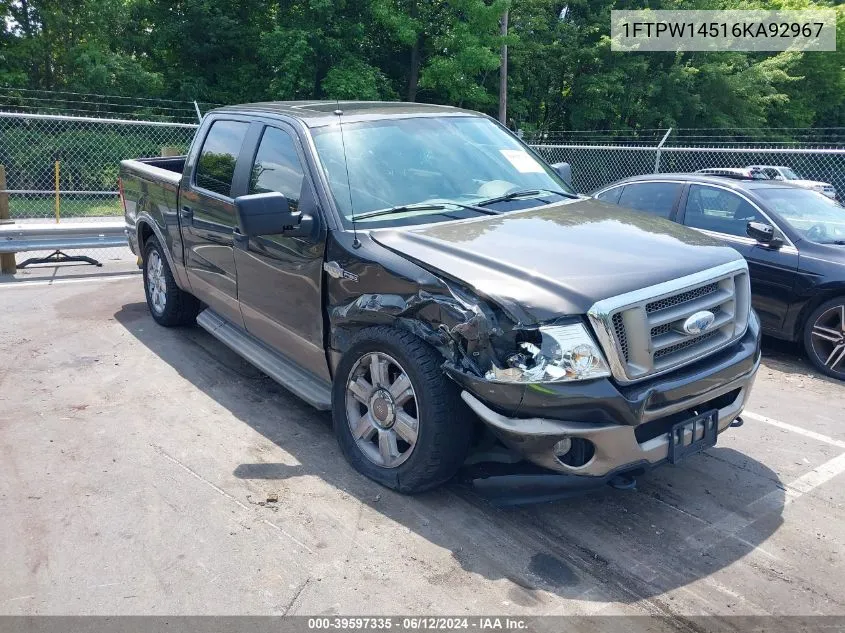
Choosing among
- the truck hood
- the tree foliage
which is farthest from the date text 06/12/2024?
the tree foliage

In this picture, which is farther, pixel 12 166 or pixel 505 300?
pixel 12 166

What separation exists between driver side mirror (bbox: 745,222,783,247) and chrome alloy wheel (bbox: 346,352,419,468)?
4.35 meters

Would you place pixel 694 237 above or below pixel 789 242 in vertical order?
above

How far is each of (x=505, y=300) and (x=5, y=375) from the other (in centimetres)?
440

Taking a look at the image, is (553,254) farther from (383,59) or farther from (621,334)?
(383,59)

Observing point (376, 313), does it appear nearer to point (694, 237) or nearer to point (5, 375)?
point (694, 237)

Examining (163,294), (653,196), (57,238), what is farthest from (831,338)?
(57,238)

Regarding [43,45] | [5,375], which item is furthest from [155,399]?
[43,45]

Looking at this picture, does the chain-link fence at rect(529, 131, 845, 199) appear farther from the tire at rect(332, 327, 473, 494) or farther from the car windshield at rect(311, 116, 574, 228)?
the tire at rect(332, 327, 473, 494)

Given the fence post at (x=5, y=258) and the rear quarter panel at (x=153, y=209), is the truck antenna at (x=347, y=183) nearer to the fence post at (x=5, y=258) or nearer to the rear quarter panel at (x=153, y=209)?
the rear quarter panel at (x=153, y=209)

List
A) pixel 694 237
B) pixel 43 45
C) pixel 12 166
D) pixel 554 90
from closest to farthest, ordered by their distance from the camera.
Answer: pixel 694 237 → pixel 12 166 → pixel 43 45 → pixel 554 90

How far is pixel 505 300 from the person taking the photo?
336cm

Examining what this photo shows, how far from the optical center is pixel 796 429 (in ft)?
16.8

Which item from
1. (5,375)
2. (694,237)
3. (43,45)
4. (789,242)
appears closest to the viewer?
(694,237)
